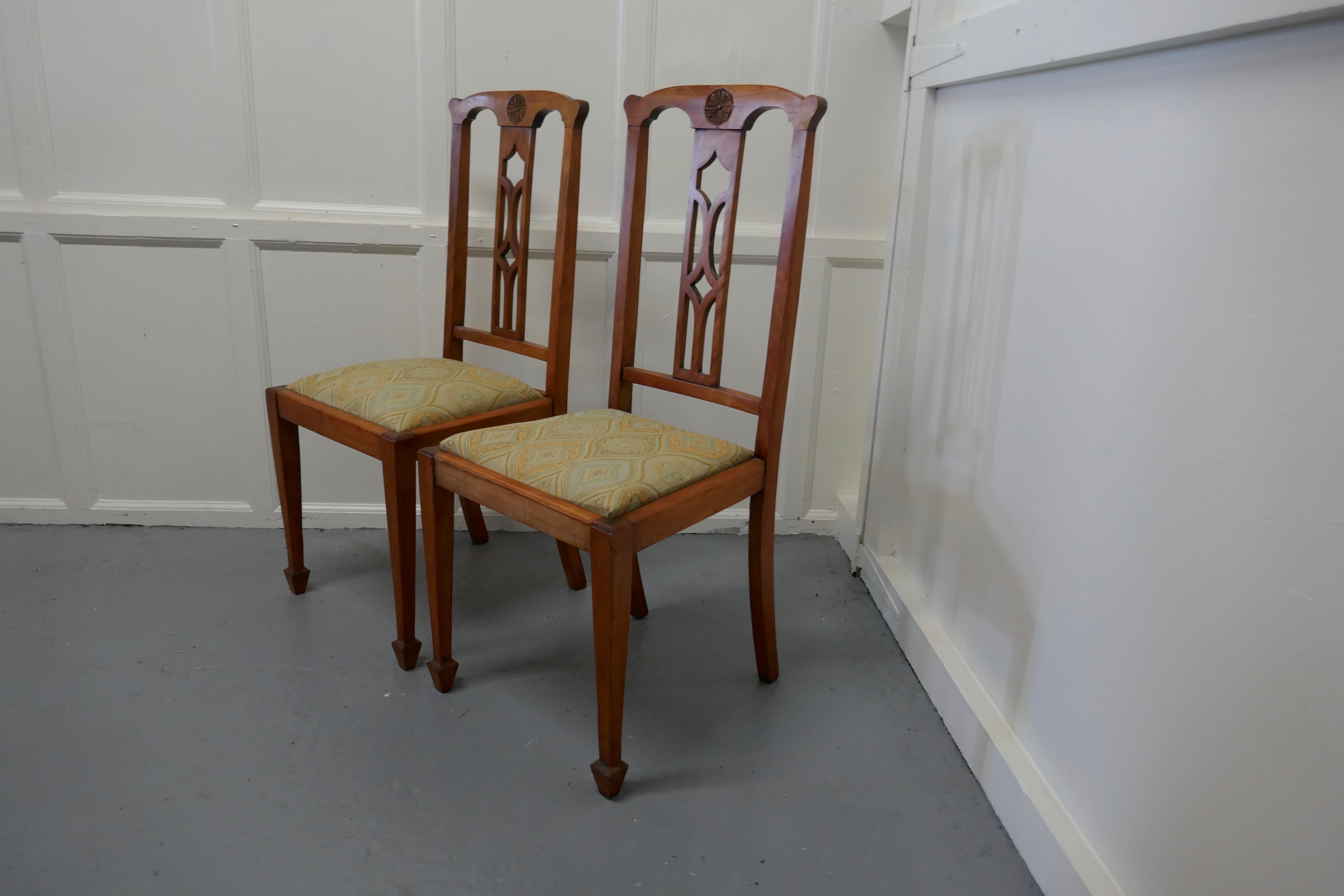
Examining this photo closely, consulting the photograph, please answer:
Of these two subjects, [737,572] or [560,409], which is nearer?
[560,409]

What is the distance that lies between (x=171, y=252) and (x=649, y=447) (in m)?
1.43

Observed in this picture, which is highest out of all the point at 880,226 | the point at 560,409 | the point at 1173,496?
the point at 880,226

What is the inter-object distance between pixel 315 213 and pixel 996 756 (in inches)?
75.5

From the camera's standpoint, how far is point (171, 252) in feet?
7.14

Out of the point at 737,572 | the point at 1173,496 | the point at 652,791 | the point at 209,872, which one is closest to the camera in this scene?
the point at 1173,496

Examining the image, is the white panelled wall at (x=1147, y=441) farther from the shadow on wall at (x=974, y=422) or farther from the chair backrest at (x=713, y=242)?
the chair backrest at (x=713, y=242)

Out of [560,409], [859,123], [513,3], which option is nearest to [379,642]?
[560,409]

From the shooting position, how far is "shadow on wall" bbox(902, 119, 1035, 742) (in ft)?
4.87

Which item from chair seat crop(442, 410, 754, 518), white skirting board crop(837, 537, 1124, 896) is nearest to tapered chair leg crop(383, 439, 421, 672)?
chair seat crop(442, 410, 754, 518)

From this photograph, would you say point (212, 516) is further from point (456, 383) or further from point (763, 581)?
point (763, 581)

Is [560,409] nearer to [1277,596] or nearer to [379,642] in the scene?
[379,642]

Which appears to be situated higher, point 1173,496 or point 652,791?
point 1173,496

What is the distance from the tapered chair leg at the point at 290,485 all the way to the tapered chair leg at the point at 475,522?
394 mm

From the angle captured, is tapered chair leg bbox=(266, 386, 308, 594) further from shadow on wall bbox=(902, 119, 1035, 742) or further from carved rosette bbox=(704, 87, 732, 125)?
shadow on wall bbox=(902, 119, 1035, 742)
